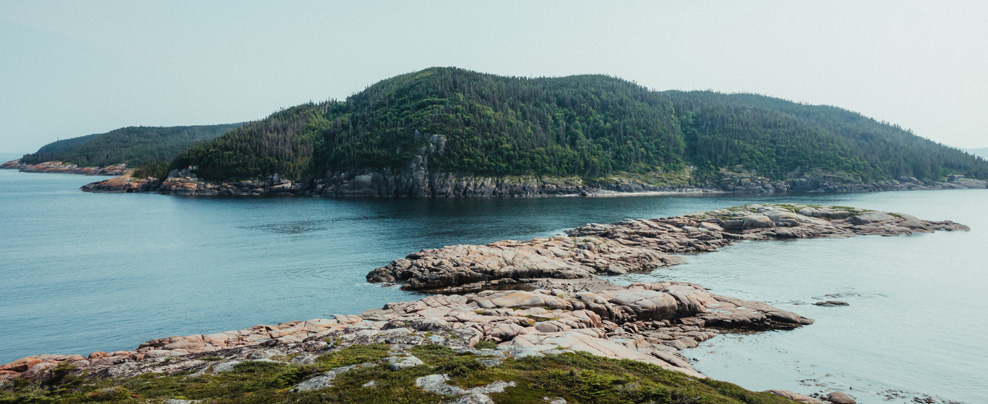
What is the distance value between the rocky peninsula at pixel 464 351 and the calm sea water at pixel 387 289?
13.6 ft

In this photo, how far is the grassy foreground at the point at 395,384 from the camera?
56.9ft

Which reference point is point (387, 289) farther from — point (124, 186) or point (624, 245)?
point (124, 186)

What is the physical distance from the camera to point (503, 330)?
29.6 meters

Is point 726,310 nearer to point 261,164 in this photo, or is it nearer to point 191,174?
point 261,164

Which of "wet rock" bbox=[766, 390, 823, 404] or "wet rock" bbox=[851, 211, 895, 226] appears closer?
"wet rock" bbox=[766, 390, 823, 404]

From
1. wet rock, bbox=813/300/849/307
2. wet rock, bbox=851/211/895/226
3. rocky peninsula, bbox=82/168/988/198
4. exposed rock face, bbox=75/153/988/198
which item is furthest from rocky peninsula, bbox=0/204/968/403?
rocky peninsula, bbox=82/168/988/198

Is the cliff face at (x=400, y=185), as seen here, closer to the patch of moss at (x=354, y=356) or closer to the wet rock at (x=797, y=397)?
the patch of moss at (x=354, y=356)

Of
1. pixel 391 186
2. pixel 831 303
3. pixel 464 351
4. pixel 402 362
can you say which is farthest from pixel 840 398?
pixel 391 186

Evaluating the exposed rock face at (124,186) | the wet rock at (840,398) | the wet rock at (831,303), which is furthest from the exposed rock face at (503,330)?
the exposed rock face at (124,186)

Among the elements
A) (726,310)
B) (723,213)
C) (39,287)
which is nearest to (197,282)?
(39,287)

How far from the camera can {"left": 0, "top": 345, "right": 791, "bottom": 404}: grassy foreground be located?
1733 cm

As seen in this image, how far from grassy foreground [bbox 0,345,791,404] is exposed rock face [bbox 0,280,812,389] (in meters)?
1.20

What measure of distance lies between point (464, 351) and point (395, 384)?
6367 mm

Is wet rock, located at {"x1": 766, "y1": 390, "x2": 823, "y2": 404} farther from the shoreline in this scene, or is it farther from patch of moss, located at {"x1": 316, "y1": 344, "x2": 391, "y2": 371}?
the shoreline
